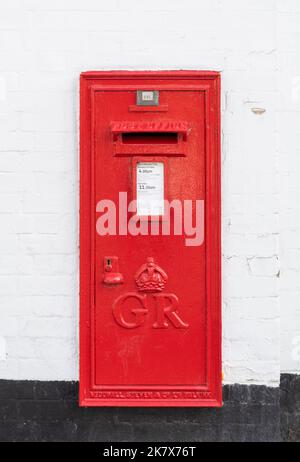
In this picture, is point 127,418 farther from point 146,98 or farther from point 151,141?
point 146,98

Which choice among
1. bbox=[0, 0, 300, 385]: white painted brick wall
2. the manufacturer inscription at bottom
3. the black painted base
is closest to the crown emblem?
bbox=[0, 0, 300, 385]: white painted brick wall

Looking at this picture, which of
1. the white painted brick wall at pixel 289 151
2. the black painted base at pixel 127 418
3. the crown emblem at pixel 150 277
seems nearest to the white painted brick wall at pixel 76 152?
the black painted base at pixel 127 418

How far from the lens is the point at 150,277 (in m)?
2.81

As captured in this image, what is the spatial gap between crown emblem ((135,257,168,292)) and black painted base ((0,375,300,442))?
2.18 ft

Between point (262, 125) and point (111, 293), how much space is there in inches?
46.8

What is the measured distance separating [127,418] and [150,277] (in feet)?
2.60

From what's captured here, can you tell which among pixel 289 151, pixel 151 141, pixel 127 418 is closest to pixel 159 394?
pixel 127 418

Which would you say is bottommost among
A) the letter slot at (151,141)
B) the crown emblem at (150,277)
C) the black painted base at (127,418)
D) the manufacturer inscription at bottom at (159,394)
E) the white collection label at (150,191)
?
the black painted base at (127,418)

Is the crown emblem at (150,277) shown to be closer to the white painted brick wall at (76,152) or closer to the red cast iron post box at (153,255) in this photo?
the red cast iron post box at (153,255)

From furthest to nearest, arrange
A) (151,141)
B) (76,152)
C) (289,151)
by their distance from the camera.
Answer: (289,151), (76,152), (151,141)

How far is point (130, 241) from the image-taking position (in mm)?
2832

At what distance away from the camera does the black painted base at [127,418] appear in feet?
9.65
